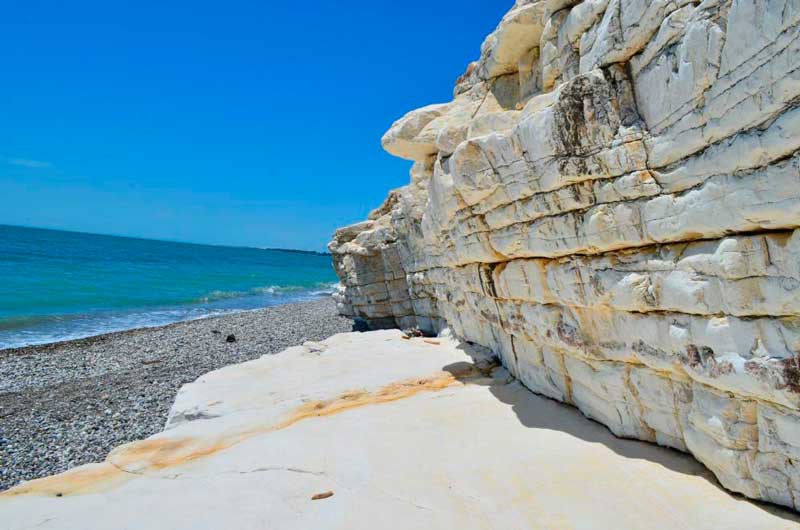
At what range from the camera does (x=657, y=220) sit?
4.77m

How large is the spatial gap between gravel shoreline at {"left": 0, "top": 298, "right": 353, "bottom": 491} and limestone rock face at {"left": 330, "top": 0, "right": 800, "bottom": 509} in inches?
390

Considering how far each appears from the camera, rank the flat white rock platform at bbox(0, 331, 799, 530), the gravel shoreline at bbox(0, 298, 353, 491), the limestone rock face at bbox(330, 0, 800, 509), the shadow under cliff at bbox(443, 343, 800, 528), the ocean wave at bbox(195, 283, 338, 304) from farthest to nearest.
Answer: the ocean wave at bbox(195, 283, 338, 304), the gravel shoreline at bbox(0, 298, 353, 491), the shadow under cliff at bbox(443, 343, 800, 528), the flat white rock platform at bbox(0, 331, 799, 530), the limestone rock face at bbox(330, 0, 800, 509)

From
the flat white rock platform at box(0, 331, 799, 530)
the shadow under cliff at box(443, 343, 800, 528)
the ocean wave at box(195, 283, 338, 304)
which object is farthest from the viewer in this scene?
the ocean wave at box(195, 283, 338, 304)

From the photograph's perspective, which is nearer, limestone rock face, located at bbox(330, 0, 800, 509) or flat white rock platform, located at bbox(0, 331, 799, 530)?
limestone rock face, located at bbox(330, 0, 800, 509)

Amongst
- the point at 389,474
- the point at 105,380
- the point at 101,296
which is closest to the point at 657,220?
the point at 389,474

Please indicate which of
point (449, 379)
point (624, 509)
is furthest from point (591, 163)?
point (449, 379)

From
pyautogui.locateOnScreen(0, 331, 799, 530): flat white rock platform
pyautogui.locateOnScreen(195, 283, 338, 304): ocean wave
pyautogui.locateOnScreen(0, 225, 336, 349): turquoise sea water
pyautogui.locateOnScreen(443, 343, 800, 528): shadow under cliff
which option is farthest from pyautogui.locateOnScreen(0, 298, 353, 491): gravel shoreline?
pyautogui.locateOnScreen(195, 283, 338, 304): ocean wave

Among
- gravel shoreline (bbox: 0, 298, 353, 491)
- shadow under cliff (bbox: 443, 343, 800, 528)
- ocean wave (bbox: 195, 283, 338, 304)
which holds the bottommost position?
shadow under cliff (bbox: 443, 343, 800, 528)

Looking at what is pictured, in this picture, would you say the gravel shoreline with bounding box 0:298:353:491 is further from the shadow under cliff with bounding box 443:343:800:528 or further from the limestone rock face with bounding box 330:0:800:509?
the limestone rock face with bounding box 330:0:800:509

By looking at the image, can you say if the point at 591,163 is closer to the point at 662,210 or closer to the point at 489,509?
the point at 662,210

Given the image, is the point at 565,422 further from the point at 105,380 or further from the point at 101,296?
the point at 101,296

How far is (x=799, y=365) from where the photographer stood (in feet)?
12.1

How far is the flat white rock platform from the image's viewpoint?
15.4ft

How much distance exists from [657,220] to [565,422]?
3.46m
